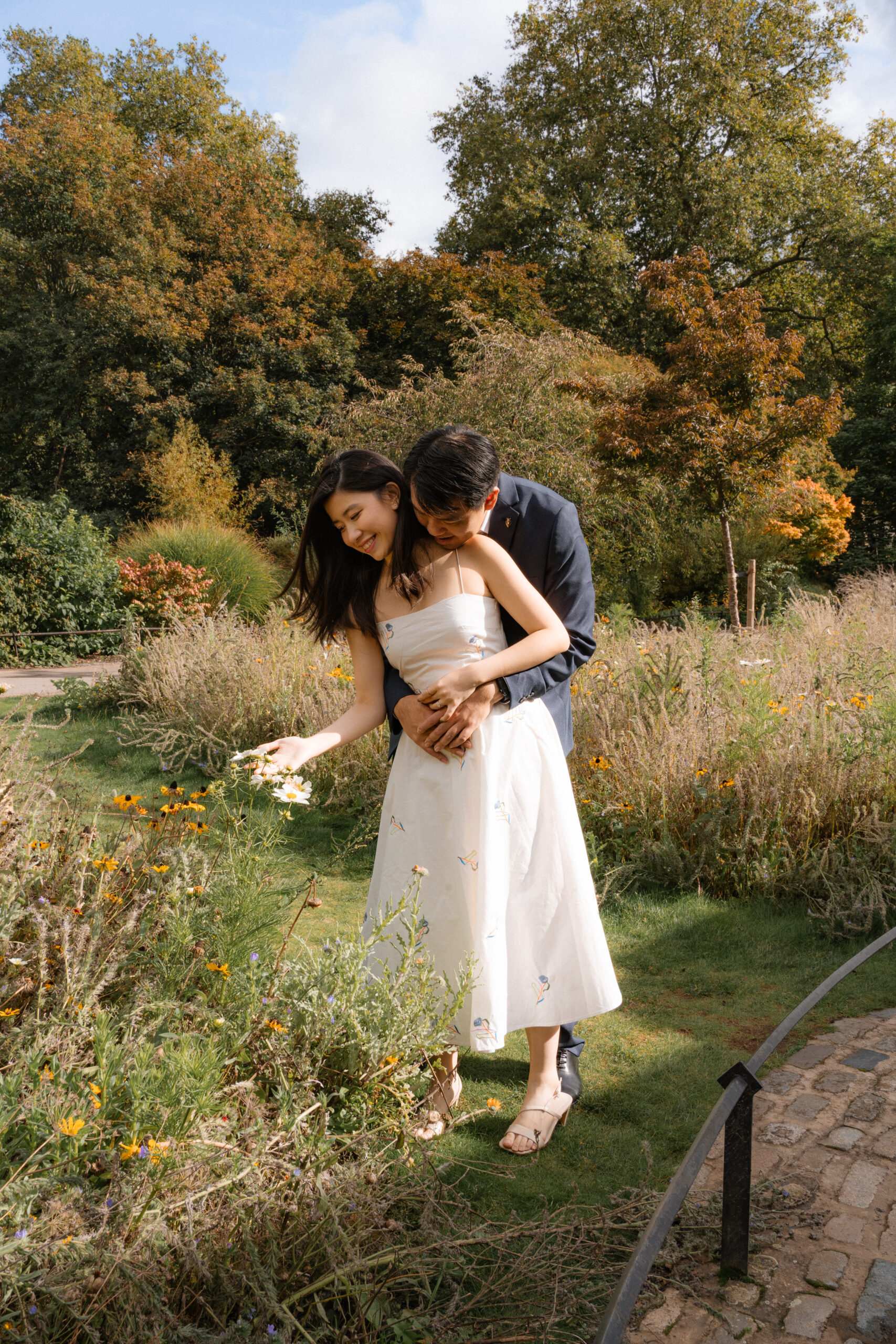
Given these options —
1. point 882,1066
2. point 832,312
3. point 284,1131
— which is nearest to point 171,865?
point 284,1131

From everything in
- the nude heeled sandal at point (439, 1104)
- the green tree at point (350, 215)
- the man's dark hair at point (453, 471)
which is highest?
the green tree at point (350, 215)

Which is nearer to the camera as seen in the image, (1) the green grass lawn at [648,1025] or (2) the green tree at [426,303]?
(1) the green grass lawn at [648,1025]

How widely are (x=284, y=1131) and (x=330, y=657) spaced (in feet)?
16.3

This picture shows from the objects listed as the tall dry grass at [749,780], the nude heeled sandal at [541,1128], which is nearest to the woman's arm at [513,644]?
the nude heeled sandal at [541,1128]

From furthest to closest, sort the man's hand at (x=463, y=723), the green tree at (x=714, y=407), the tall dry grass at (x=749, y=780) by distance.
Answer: the green tree at (x=714, y=407) < the tall dry grass at (x=749, y=780) < the man's hand at (x=463, y=723)

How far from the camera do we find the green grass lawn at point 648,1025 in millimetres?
2254

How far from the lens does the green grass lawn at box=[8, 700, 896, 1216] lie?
2.25 metres

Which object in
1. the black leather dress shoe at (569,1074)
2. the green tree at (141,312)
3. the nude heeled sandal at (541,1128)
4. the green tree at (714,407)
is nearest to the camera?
the nude heeled sandal at (541,1128)

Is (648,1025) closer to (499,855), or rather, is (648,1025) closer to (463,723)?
(499,855)

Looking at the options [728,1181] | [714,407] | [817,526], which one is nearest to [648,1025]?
[728,1181]

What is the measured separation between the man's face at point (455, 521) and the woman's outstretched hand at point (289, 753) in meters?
0.57

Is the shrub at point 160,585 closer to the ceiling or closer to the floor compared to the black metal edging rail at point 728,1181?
closer to the ceiling

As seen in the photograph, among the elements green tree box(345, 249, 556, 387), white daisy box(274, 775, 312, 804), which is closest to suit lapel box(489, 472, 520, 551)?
white daisy box(274, 775, 312, 804)

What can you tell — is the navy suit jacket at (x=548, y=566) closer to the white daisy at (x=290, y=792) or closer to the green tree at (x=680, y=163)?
the white daisy at (x=290, y=792)
